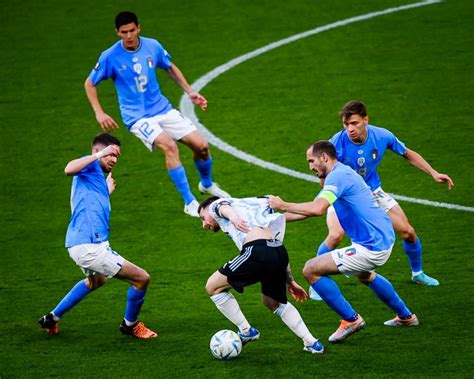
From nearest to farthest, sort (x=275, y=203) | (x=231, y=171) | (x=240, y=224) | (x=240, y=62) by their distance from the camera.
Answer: (x=275, y=203), (x=240, y=224), (x=231, y=171), (x=240, y=62)

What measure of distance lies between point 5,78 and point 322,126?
6.17 meters

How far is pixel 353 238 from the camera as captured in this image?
9.38 metres

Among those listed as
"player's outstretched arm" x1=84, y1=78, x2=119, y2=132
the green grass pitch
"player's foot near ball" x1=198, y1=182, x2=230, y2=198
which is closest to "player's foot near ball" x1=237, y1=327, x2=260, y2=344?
the green grass pitch

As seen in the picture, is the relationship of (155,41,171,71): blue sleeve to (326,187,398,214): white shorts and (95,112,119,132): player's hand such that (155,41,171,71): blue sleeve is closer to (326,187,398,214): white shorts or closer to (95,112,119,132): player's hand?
(95,112,119,132): player's hand

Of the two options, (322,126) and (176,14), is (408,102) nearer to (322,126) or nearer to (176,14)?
(322,126)

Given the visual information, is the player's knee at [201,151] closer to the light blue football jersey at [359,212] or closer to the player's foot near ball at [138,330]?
the player's foot near ball at [138,330]

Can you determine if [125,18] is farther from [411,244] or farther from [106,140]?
[411,244]

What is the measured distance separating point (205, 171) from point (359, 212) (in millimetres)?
4574

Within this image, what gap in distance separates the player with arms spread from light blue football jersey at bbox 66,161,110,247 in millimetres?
1048

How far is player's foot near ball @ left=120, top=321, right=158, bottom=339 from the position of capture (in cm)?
980

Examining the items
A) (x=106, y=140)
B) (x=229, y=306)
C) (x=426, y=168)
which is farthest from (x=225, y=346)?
(x=426, y=168)

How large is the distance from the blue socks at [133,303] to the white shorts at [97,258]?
0.27m

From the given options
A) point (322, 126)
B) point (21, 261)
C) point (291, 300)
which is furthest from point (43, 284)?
point (322, 126)

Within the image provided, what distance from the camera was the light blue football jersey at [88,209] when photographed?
954cm
